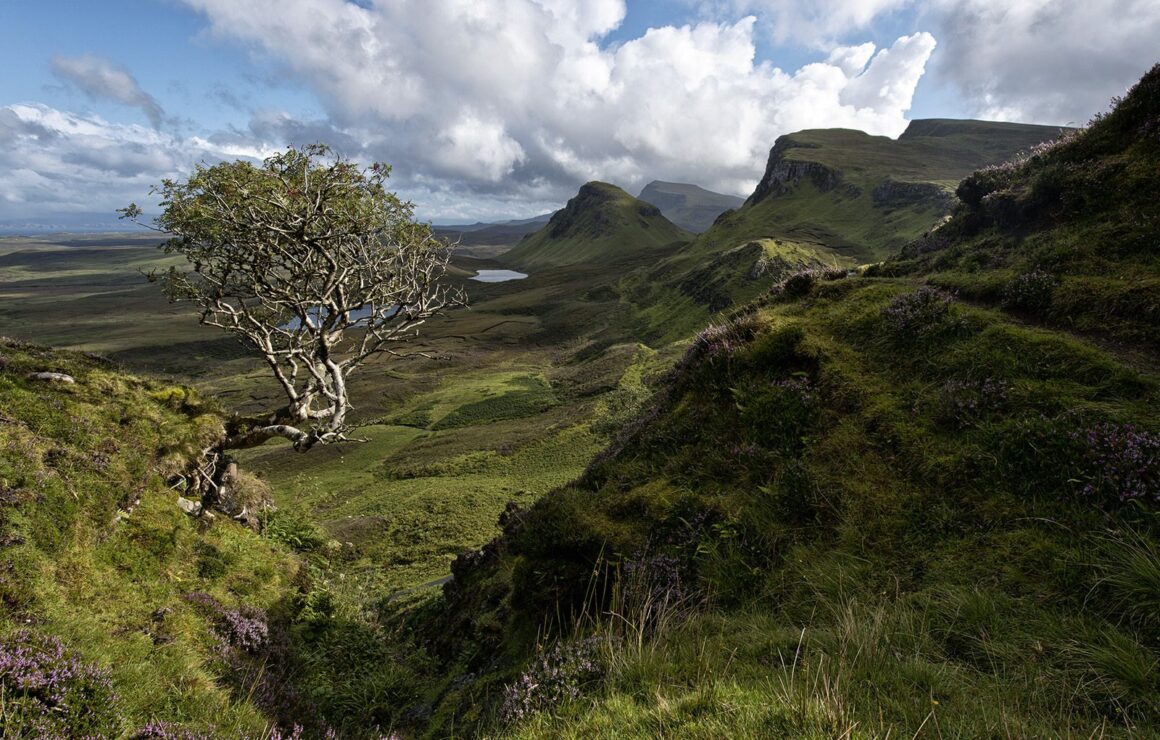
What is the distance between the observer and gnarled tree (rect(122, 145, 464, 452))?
1479 cm

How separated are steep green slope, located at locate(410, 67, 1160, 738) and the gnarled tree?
26.2ft

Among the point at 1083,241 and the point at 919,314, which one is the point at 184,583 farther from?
the point at 1083,241

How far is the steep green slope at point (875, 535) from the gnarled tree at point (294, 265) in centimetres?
799

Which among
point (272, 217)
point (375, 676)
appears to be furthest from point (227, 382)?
point (375, 676)

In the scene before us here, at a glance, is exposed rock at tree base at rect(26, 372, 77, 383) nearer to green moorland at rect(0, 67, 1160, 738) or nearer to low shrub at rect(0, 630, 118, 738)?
green moorland at rect(0, 67, 1160, 738)

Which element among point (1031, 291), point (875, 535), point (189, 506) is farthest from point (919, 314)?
point (189, 506)

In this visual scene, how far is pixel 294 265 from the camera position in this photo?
51.9 ft

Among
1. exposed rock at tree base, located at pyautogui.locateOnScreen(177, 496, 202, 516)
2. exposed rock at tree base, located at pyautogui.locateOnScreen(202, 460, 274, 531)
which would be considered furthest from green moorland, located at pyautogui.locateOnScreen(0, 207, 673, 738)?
exposed rock at tree base, located at pyautogui.locateOnScreen(202, 460, 274, 531)

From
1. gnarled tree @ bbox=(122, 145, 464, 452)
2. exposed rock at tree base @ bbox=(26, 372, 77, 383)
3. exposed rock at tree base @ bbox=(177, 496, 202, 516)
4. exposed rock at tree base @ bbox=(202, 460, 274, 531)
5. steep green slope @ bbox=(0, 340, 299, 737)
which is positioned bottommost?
exposed rock at tree base @ bbox=(202, 460, 274, 531)

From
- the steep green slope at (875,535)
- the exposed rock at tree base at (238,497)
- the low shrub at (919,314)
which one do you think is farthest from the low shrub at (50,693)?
the low shrub at (919,314)

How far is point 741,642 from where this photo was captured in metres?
5.45

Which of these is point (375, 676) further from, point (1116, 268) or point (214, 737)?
point (1116, 268)

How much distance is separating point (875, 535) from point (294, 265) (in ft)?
55.2

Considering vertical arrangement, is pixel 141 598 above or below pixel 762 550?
below
